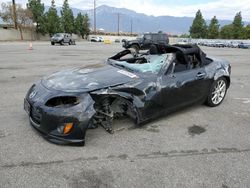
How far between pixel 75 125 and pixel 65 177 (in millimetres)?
723

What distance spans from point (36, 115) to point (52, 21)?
166ft

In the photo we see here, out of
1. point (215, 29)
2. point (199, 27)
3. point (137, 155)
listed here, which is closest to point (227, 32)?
point (215, 29)

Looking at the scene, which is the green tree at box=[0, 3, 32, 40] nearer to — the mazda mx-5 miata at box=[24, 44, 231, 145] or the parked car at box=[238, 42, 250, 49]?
the parked car at box=[238, 42, 250, 49]

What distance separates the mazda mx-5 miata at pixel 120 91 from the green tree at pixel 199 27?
6831 cm

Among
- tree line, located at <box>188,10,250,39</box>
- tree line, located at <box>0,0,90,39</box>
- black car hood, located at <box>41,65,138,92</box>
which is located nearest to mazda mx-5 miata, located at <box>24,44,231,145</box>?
black car hood, located at <box>41,65,138,92</box>

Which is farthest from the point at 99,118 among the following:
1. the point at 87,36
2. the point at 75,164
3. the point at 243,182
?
the point at 87,36

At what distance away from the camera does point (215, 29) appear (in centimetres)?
6825

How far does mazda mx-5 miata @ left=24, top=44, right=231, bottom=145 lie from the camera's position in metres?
3.41

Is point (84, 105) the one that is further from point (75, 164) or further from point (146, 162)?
point (146, 162)

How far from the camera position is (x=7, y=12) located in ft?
173

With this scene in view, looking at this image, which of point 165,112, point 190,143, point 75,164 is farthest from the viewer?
Answer: point 165,112

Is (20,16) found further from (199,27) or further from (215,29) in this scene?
(215,29)

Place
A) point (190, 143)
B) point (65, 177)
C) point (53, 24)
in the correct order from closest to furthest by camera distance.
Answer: point (65, 177)
point (190, 143)
point (53, 24)

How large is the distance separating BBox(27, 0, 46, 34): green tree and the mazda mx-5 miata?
48.6 metres
